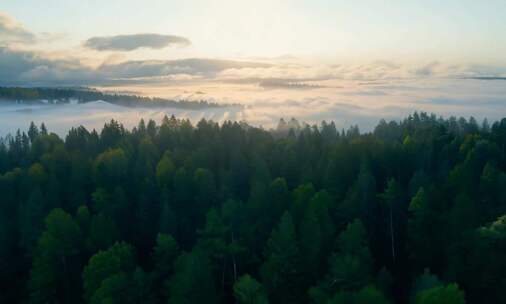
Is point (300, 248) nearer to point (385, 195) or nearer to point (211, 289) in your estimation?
point (211, 289)

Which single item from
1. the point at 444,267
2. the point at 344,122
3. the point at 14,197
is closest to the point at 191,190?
the point at 14,197

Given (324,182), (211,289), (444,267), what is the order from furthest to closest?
(324,182), (444,267), (211,289)

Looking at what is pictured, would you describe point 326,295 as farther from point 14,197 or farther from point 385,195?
point 14,197

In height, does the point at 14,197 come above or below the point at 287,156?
below

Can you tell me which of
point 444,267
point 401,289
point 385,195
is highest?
point 385,195

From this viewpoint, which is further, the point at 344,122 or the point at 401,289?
the point at 344,122

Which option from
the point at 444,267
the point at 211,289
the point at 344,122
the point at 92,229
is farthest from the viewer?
the point at 344,122
